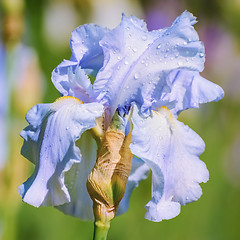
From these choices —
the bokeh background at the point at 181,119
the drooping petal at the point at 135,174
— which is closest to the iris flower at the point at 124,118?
the drooping petal at the point at 135,174

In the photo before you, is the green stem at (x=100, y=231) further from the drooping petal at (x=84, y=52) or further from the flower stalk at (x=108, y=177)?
the drooping petal at (x=84, y=52)

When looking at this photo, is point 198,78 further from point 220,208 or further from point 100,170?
point 220,208

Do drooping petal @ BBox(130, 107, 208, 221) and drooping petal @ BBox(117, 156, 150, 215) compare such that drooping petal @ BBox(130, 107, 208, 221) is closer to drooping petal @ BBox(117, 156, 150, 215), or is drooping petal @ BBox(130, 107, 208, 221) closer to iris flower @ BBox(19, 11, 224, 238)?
iris flower @ BBox(19, 11, 224, 238)

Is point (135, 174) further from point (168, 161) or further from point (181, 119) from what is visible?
point (181, 119)

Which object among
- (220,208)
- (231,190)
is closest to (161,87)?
(220,208)

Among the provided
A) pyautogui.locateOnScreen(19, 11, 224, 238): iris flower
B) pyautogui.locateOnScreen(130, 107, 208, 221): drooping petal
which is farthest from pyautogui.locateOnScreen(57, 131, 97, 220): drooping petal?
pyautogui.locateOnScreen(130, 107, 208, 221): drooping petal
